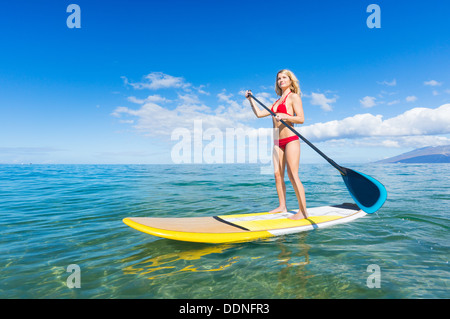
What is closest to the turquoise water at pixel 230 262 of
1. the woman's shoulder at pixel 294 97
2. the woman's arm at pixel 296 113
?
the woman's arm at pixel 296 113

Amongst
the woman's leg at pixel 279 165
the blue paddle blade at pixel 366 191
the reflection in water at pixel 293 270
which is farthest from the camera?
the woman's leg at pixel 279 165

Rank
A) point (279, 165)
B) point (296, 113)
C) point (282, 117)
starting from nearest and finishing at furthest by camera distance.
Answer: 1. point (282, 117)
2. point (296, 113)
3. point (279, 165)

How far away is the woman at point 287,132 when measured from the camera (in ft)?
14.7

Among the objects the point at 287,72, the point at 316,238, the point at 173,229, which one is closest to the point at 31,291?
the point at 173,229

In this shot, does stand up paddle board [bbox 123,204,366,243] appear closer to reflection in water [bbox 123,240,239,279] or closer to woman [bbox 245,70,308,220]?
reflection in water [bbox 123,240,239,279]

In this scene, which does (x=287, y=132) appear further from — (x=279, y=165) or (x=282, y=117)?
(x=279, y=165)

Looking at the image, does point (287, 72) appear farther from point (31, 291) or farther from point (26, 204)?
point (26, 204)

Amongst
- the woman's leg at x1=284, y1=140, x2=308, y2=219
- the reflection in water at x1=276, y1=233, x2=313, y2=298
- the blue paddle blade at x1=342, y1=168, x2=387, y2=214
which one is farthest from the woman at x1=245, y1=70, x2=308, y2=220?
the reflection in water at x1=276, y1=233, x2=313, y2=298

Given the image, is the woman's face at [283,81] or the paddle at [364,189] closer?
the paddle at [364,189]

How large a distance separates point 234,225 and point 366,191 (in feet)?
7.96

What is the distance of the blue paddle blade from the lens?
4.04 m

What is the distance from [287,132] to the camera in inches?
184

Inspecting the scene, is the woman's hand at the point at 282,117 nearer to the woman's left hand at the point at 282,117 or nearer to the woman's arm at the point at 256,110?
the woman's left hand at the point at 282,117

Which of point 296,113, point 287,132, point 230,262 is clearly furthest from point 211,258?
point 296,113
